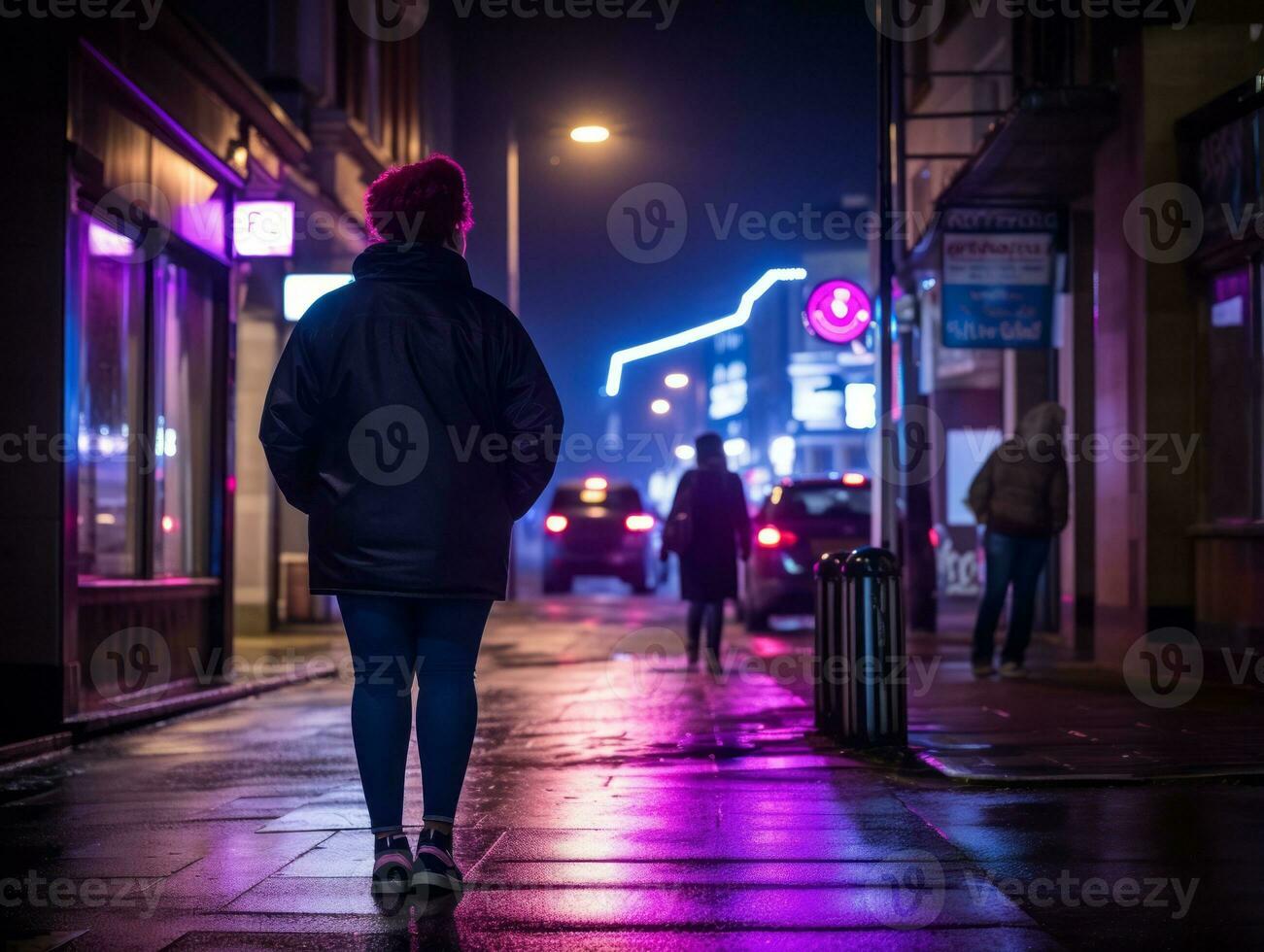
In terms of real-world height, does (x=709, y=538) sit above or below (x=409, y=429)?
below

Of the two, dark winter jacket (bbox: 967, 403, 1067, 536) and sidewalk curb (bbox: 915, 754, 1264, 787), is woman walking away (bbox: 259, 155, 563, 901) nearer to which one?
sidewalk curb (bbox: 915, 754, 1264, 787)

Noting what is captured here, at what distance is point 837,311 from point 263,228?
8.40m

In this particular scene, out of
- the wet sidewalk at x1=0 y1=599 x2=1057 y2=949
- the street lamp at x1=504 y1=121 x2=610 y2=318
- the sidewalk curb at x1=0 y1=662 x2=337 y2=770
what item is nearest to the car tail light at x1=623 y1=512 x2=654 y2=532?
the street lamp at x1=504 y1=121 x2=610 y2=318

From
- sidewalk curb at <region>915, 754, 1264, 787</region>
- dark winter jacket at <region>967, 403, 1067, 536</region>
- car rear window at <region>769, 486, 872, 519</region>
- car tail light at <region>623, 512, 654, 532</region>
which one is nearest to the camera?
sidewalk curb at <region>915, 754, 1264, 787</region>

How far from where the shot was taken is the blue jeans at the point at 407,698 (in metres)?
4.32

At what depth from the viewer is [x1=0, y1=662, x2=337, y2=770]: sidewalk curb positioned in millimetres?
7953

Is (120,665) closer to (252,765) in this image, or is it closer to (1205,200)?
(252,765)

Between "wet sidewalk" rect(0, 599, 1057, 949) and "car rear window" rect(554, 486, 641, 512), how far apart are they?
17.7 m

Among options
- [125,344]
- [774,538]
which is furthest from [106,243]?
[774,538]

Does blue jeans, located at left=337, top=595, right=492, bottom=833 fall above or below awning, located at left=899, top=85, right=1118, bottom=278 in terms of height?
below

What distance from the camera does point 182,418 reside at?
12.4 meters

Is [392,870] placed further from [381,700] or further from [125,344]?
[125,344]

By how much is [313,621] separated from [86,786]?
13.0m

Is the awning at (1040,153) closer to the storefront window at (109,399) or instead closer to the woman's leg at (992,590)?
the woman's leg at (992,590)
